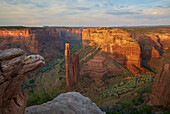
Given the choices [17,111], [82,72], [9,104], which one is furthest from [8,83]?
[82,72]

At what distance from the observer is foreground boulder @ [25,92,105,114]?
12115 millimetres

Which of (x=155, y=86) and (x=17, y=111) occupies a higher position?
(x=17, y=111)

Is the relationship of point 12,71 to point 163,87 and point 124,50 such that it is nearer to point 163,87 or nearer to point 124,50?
point 163,87

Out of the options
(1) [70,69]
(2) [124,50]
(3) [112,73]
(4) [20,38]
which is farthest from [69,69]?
(4) [20,38]

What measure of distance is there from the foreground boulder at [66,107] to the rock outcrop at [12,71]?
404 cm

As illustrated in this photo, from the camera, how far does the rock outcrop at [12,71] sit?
6309 mm

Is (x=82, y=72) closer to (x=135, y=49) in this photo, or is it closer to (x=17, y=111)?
(x=135, y=49)

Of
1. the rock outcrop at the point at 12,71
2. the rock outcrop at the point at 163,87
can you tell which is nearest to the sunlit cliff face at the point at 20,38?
the rock outcrop at the point at 163,87

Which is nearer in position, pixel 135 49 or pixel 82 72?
pixel 82 72

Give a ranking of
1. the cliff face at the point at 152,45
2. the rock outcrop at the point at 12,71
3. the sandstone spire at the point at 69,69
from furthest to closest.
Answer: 1. the cliff face at the point at 152,45
2. the sandstone spire at the point at 69,69
3. the rock outcrop at the point at 12,71

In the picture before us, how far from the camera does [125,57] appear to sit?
5097 cm

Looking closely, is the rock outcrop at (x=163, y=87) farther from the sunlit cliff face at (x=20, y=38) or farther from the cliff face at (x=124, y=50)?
the sunlit cliff face at (x=20, y=38)

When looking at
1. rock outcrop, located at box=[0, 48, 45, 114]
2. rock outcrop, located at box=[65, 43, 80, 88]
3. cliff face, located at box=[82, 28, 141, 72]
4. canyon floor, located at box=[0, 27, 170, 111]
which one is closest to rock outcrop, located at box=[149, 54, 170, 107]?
canyon floor, located at box=[0, 27, 170, 111]

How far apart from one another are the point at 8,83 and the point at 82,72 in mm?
39198
